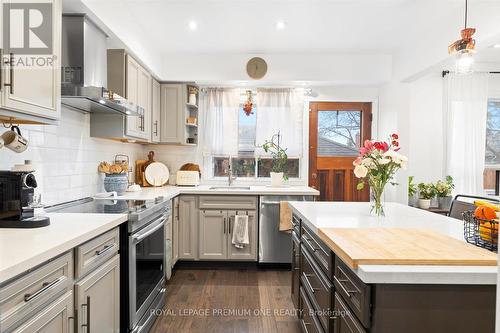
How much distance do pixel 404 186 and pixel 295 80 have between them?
5.95 ft

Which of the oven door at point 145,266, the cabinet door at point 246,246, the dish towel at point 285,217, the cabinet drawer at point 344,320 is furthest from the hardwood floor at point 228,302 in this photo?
the cabinet drawer at point 344,320

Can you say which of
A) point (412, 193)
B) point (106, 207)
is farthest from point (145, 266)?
point (412, 193)

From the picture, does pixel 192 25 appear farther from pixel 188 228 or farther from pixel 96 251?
pixel 96 251

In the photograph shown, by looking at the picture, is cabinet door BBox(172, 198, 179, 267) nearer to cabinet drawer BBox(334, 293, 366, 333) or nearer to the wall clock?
the wall clock

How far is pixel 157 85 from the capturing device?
3.72 metres

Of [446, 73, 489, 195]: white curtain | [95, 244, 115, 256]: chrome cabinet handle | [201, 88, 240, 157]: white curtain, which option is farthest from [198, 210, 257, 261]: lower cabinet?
[446, 73, 489, 195]: white curtain

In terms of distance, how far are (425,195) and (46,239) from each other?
3.89 metres

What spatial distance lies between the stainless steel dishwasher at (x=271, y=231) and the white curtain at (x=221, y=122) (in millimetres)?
986

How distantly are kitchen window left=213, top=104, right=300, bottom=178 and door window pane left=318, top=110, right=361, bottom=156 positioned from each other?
457 mm

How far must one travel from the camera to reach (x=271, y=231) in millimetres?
3508

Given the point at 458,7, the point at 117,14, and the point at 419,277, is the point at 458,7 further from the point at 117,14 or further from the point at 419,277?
the point at 117,14

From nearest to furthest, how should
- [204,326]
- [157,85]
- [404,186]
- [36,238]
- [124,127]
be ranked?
[36,238] < [204,326] < [124,127] < [404,186] < [157,85]

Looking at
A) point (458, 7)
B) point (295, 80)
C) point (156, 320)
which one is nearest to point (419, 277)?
point (156, 320)

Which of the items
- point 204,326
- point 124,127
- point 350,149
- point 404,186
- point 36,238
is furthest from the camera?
point 350,149
